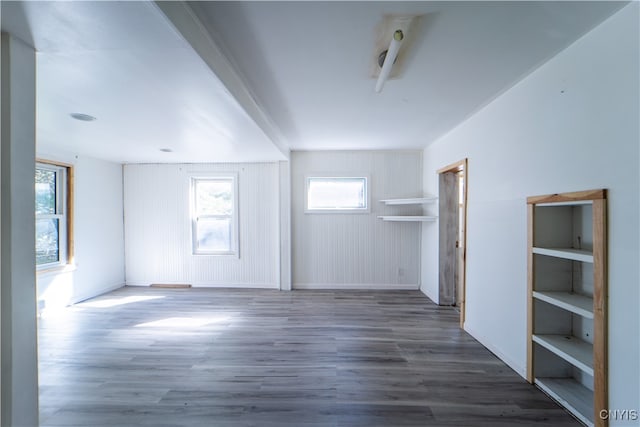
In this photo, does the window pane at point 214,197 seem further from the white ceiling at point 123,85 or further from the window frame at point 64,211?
the window frame at point 64,211

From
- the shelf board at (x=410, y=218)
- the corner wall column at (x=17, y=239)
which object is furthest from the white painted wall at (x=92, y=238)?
the shelf board at (x=410, y=218)

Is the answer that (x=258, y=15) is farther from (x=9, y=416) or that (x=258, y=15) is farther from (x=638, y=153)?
(x=9, y=416)

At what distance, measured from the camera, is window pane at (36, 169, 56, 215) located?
11.0ft

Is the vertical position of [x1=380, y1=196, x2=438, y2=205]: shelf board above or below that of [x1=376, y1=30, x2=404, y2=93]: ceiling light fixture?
below

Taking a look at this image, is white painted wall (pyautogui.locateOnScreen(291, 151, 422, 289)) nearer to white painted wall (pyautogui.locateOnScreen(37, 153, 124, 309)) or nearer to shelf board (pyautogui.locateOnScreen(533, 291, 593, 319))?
shelf board (pyautogui.locateOnScreen(533, 291, 593, 319))

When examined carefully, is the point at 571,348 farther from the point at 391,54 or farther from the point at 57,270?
the point at 57,270

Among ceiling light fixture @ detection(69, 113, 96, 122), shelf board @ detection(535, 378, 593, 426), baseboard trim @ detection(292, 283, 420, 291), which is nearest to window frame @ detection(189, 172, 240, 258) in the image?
baseboard trim @ detection(292, 283, 420, 291)

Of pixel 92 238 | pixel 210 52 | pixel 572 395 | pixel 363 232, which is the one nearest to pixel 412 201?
pixel 363 232

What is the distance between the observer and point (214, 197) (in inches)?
180

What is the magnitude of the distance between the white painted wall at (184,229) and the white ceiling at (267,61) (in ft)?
5.29

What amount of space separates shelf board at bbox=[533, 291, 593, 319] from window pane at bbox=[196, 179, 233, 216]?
427 centimetres

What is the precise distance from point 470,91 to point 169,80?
2348mm

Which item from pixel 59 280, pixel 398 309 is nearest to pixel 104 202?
pixel 59 280

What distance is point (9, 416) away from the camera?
1074mm
